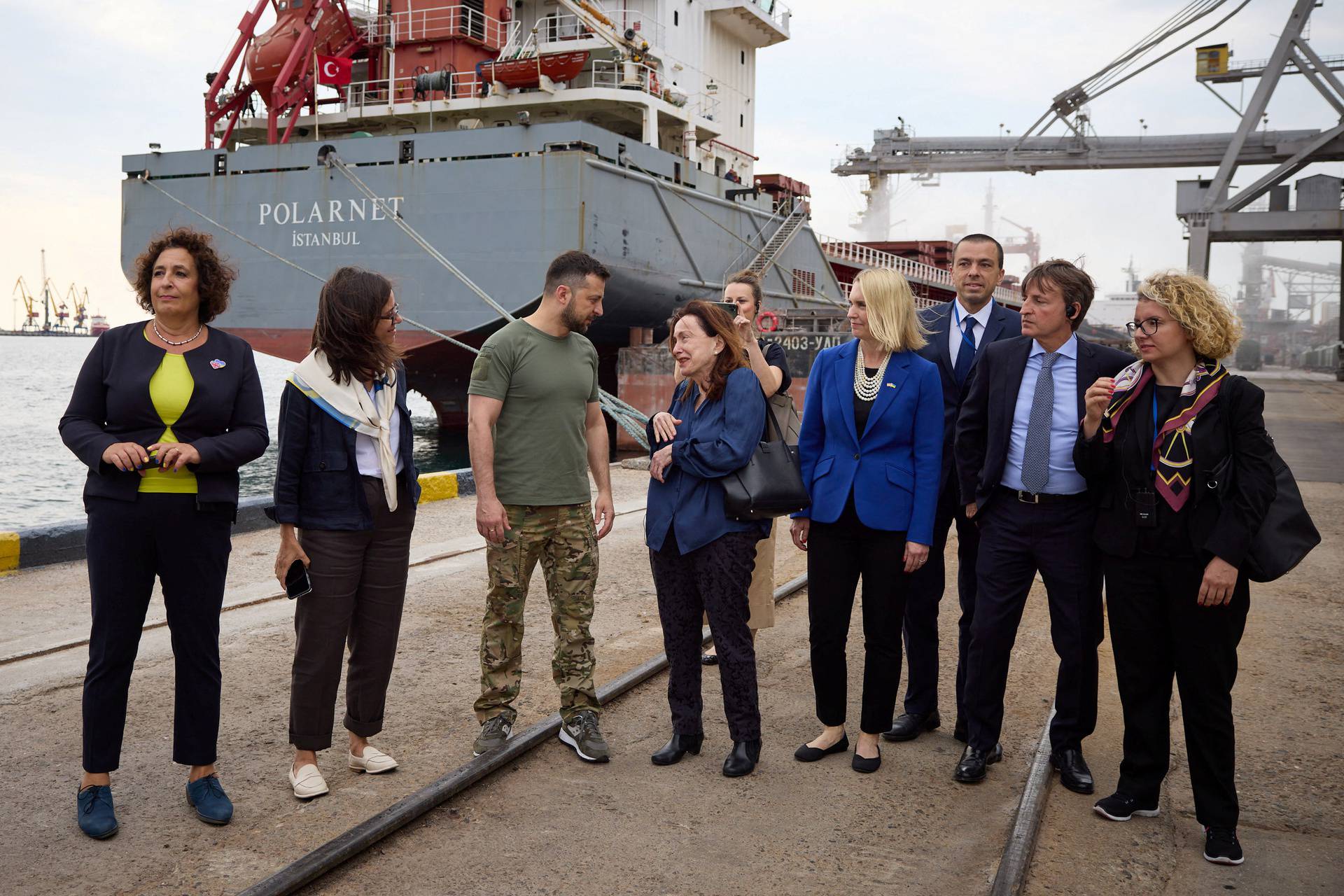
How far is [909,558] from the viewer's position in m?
3.88

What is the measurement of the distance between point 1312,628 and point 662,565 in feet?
14.2

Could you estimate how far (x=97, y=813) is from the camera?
10.6 feet

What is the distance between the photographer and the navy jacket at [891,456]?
153 inches

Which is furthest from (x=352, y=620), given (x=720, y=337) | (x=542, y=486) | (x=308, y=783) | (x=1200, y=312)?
(x=1200, y=312)

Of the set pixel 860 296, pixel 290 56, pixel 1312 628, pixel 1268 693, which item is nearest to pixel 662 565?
pixel 860 296

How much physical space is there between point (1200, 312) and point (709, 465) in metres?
1.70

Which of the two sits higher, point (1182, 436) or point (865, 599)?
point (1182, 436)

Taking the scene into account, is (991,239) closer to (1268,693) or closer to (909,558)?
(909,558)

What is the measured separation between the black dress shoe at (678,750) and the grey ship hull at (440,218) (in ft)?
44.1

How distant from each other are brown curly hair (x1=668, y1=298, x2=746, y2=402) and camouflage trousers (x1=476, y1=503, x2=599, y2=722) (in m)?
0.71

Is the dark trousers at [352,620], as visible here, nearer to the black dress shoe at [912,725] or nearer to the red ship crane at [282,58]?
the black dress shoe at [912,725]

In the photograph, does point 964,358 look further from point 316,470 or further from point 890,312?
point 316,470

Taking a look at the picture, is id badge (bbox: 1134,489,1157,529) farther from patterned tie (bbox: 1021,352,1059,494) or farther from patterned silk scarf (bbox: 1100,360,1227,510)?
patterned tie (bbox: 1021,352,1059,494)

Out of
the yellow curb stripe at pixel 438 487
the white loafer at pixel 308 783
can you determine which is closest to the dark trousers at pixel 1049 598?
the white loafer at pixel 308 783
